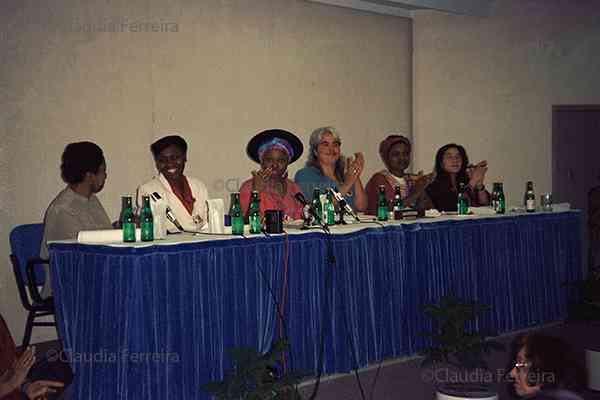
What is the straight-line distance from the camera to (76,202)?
5016mm

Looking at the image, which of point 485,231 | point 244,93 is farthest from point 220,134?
point 485,231

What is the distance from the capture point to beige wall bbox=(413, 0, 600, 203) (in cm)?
828

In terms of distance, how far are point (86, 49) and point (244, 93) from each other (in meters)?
1.49

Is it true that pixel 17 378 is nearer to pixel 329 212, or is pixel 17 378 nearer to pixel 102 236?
pixel 102 236

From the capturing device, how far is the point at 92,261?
3.74m

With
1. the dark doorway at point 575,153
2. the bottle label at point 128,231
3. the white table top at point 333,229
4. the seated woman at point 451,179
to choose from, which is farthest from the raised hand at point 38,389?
the dark doorway at point 575,153

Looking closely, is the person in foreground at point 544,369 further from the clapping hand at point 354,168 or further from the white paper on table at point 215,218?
the clapping hand at point 354,168

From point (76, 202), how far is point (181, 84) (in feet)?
5.72

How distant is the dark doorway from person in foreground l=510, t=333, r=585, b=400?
612 centimetres

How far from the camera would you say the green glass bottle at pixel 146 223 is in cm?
388

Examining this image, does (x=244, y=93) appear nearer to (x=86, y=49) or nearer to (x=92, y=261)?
(x=86, y=49)

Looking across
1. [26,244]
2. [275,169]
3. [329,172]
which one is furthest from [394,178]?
[26,244]

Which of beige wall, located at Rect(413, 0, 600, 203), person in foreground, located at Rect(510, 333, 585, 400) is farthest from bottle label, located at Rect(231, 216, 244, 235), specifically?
beige wall, located at Rect(413, 0, 600, 203)

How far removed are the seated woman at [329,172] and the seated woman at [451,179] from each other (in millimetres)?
651
